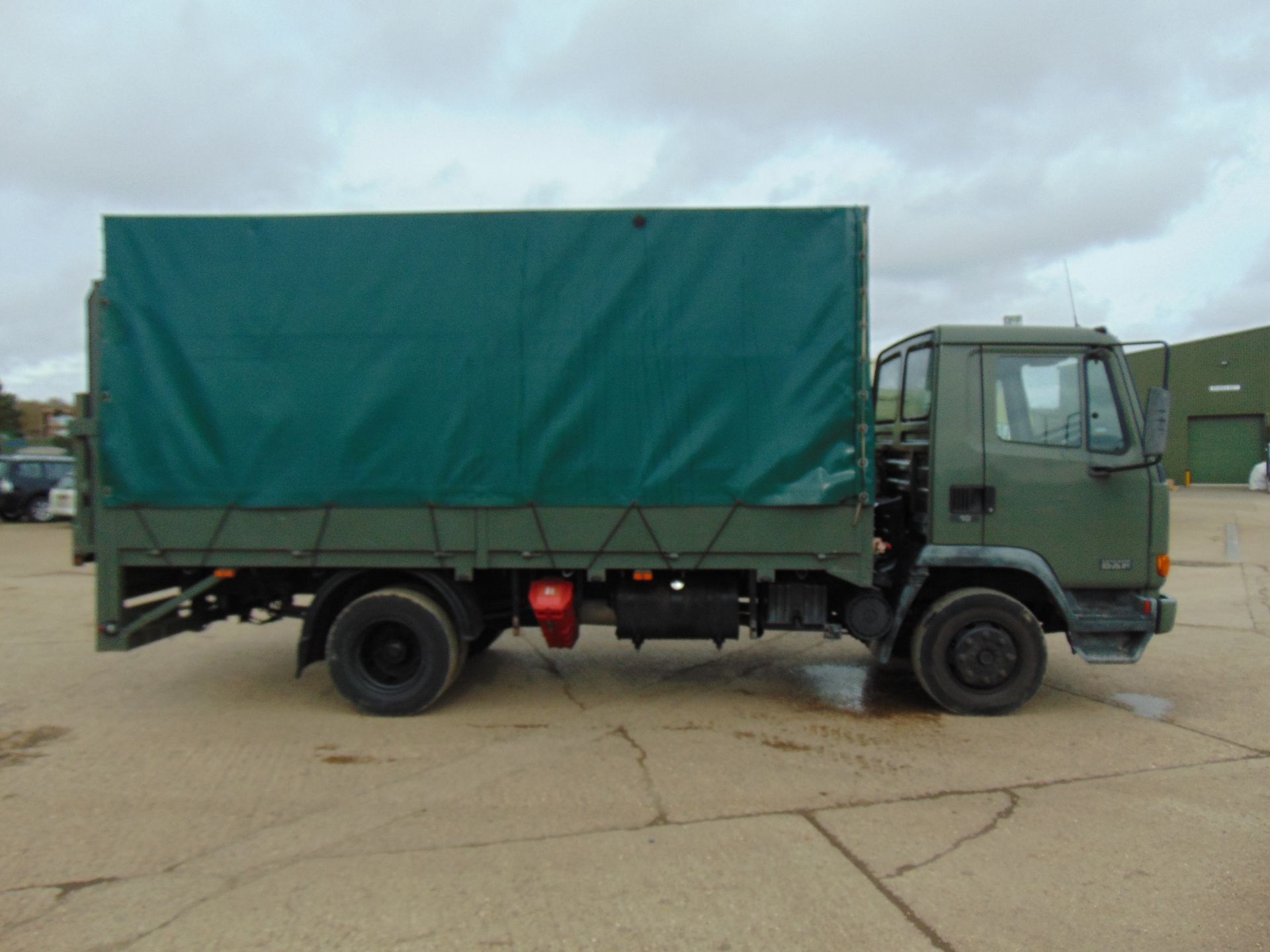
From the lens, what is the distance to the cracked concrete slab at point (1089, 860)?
3215mm

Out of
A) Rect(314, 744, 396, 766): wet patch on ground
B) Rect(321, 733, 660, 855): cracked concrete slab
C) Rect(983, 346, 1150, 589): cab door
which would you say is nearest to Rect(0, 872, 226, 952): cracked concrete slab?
Rect(321, 733, 660, 855): cracked concrete slab

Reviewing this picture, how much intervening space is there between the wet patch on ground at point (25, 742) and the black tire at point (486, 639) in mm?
2684

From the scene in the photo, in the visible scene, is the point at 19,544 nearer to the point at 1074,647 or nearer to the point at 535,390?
the point at 535,390

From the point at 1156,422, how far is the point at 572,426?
3.57 metres

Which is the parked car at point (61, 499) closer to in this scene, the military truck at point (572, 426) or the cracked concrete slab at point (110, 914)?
the military truck at point (572, 426)

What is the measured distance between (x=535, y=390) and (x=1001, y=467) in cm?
310

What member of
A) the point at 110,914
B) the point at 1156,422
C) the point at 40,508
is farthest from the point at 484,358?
the point at 40,508

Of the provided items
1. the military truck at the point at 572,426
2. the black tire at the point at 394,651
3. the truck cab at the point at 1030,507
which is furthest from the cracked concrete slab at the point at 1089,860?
the black tire at the point at 394,651

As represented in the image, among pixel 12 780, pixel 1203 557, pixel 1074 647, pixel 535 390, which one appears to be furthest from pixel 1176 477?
pixel 12 780

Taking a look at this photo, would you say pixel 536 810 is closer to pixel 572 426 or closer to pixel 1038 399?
pixel 572 426

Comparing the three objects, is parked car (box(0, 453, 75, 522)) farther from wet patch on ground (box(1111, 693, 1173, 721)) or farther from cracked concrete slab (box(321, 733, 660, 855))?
wet patch on ground (box(1111, 693, 1173, 721))

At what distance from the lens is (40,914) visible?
332 centimetres

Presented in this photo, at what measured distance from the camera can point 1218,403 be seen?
36406 millimetres

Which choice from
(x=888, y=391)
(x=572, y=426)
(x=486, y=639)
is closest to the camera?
(x=572, y=426)
